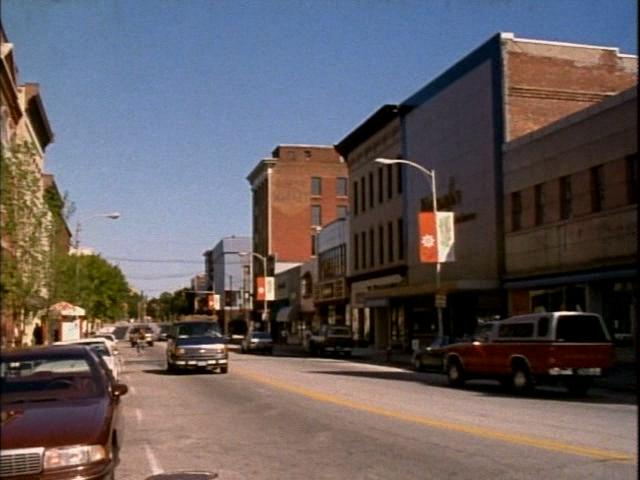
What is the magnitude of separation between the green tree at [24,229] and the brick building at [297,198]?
3215 inches

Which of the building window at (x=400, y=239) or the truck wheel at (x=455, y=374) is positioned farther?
the building window at (x=400, y=239)

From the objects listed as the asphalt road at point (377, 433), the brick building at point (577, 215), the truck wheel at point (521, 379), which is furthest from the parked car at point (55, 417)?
the brick building at point (577, 215)

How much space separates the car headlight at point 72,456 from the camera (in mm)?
8883

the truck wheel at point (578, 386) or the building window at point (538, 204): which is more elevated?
the building window at point (538, 204)

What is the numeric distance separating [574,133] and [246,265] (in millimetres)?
107450

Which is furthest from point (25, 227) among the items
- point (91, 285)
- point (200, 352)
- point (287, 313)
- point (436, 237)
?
point (287, 313)

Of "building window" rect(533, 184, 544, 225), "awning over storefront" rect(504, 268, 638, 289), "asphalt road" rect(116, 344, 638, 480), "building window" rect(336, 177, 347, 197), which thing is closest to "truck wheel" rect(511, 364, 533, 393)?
"asphalt road" rect(116, 344, 638, 480)

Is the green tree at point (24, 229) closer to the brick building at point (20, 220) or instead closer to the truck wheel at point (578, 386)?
the brick building at point (20, 220)

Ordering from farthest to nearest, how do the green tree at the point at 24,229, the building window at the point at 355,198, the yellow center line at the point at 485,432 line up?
the building window at the point at 355,198 → the green tree at the point at 24,229 → the yellow center line at the point at 485,432

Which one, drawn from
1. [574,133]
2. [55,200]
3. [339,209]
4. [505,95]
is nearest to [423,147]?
[505,95]

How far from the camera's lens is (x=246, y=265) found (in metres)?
141

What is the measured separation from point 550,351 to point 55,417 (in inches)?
689

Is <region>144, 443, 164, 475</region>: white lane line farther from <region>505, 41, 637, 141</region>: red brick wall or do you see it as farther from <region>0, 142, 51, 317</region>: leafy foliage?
<region>505, 41, 637, 141</region>: red brick wall

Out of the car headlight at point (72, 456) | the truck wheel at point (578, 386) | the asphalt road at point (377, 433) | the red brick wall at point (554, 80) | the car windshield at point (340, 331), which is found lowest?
the asphalt road at point (377, 433)
